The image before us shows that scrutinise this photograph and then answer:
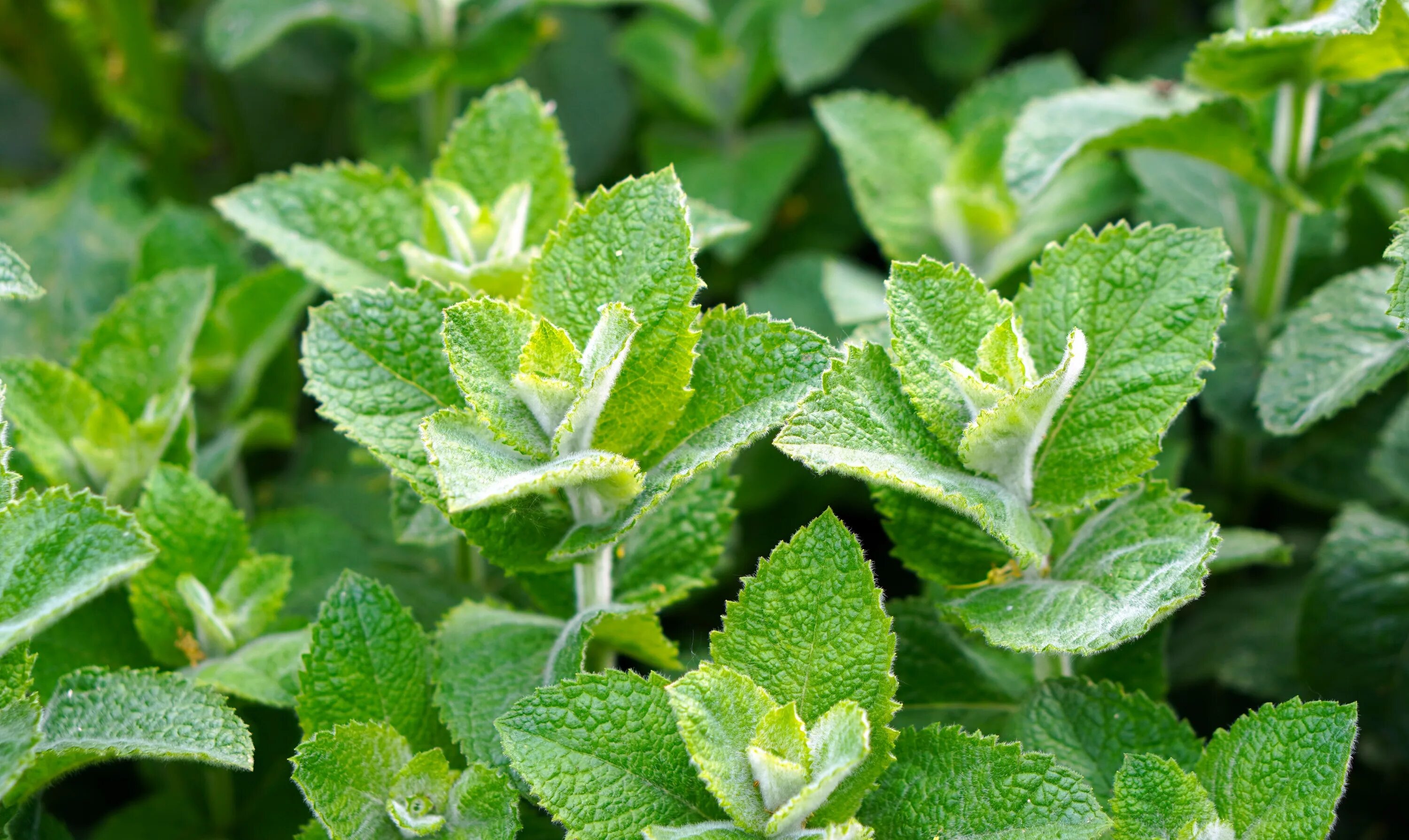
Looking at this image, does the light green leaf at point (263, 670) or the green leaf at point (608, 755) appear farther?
the light green leaf at point (263, 670)

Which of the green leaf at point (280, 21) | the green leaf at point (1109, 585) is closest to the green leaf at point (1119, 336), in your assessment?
the green leaf at point (1109, 585)

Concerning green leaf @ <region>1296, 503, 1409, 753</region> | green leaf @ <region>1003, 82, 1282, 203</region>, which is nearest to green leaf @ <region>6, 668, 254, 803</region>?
green leaf @ <region>1003, 82, 1282, 203</region>

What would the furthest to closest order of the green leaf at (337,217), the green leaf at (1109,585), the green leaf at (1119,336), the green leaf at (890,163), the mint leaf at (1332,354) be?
the green leaf at (890,163), the green leaf at (337,217), the mint leaf at (1332,354), the green leaf at (1119,336), the green leaf at (1109,585)

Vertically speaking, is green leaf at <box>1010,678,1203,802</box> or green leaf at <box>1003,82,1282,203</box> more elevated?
green leaf at <box>1003,82,1282,203</box>

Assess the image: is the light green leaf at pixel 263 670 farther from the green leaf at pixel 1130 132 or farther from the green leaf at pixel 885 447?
the green leaf at pixel 1130 132

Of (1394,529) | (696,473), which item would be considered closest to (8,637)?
(696,473)

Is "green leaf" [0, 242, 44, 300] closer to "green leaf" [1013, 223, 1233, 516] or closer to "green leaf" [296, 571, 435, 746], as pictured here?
"green leaf" [296, 571, 435, 746]

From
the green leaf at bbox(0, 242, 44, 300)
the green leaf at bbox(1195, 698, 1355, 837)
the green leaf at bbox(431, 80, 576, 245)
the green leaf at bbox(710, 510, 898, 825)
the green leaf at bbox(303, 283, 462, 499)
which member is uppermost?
the green leaf at bbox(0, 242, 44, 300)
